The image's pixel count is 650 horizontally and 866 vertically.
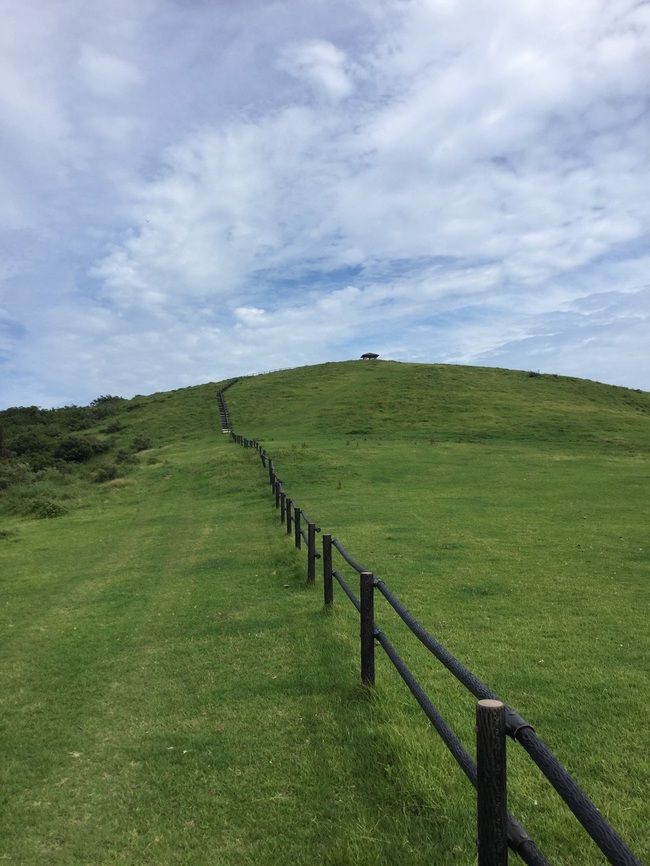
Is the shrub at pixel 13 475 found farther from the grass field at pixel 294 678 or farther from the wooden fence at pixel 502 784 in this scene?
the wooden fence at pixel 502 784

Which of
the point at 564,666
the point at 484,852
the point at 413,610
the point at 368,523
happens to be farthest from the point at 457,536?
the point at 484,852

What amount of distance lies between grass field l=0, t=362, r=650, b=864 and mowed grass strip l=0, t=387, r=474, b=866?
0.02 metres

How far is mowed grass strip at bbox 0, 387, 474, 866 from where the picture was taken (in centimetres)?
438

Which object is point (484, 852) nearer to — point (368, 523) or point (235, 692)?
point (235, 692)

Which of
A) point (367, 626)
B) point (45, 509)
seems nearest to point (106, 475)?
point (45, 509)

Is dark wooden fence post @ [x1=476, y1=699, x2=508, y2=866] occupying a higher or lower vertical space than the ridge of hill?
lower

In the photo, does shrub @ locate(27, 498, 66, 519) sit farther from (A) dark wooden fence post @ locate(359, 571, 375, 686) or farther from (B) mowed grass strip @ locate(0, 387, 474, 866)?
(A) dark wooden fence post @ locate(359, 571, 375, 686)

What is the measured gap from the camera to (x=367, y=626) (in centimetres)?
644

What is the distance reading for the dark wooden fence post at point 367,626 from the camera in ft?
20.7

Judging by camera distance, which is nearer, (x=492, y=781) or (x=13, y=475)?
(x=492, y=781)

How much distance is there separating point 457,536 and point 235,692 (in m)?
10.1

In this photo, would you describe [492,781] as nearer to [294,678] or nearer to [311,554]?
[294,678]

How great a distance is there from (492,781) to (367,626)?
11.6ft

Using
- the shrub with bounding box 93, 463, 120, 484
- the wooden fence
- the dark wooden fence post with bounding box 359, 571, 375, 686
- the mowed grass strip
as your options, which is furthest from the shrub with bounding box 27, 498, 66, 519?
the wooden fence
